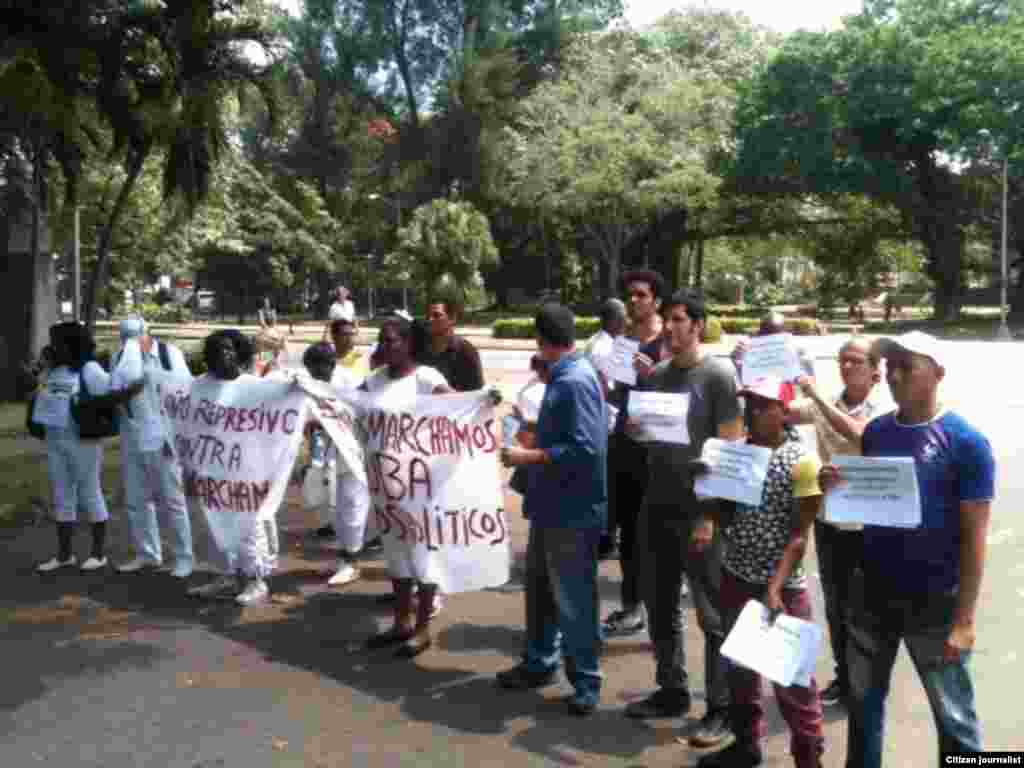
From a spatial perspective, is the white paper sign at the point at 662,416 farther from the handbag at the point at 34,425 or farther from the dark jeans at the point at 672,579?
the handbag at the point at 34,425

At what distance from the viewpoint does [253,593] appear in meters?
6.92

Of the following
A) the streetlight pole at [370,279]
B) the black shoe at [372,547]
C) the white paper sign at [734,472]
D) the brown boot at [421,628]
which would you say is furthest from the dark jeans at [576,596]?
the streetlight pole at [370,279]

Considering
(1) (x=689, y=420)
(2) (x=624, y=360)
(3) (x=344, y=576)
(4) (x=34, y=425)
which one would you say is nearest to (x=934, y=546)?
(1) (x=689, y=420)

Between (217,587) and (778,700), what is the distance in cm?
432

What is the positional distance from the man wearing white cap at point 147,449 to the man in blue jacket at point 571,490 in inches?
132

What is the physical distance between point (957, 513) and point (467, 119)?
47.2 m

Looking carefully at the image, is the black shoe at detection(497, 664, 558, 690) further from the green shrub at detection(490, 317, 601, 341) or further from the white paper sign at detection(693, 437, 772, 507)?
the green shrub at detection(490, 317, 601, 341)

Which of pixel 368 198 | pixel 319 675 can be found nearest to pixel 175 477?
pixel 319 675

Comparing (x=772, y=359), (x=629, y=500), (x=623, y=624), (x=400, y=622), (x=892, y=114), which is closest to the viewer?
(x=772, y=359)

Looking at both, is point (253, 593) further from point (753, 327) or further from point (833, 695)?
point (753, 327)

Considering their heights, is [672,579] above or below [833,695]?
above

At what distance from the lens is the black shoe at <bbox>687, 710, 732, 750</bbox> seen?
14.9ft

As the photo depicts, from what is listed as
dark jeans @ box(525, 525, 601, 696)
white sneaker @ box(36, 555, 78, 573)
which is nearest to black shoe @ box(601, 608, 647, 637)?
dark jeans @ box(525, 525, 601, 696)

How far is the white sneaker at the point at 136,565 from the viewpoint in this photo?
768 cm
